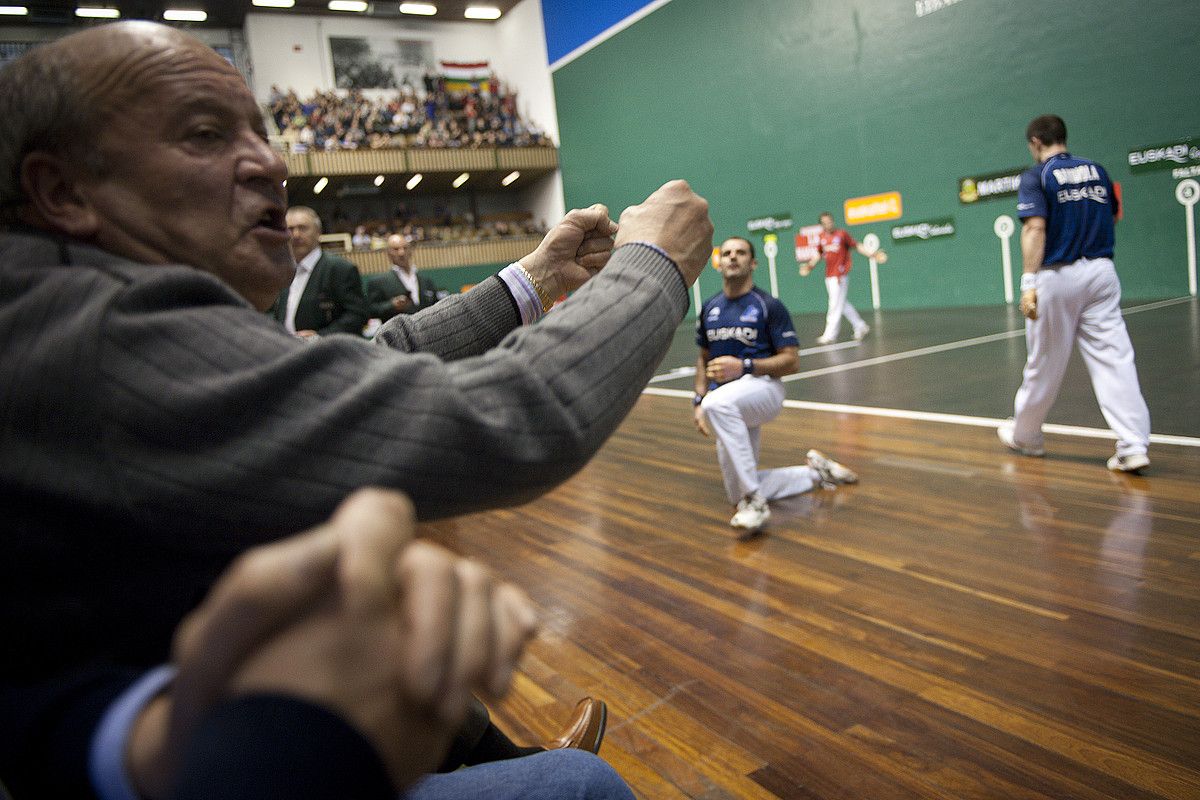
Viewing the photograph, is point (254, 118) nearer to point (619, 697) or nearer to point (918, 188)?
point (619, 697)

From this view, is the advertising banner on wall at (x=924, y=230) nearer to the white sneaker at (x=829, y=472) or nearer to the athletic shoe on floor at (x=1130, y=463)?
the athletic shoe on floor at (x=1130, y=463)

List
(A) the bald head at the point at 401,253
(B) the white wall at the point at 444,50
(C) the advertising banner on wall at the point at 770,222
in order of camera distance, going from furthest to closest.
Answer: (B) the white wall at the point at 444,50 < (C) the advertising banner on wall at the point at 770,222 < (A) the bald head at the point at 401,253

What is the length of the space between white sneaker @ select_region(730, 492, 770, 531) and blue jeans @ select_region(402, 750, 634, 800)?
316 centimetres

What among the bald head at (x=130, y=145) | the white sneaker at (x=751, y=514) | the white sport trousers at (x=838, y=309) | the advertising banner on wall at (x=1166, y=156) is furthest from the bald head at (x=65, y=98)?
the advertising banner on wall at (x=1166, y=156)

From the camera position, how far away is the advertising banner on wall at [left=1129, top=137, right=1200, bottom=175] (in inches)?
408

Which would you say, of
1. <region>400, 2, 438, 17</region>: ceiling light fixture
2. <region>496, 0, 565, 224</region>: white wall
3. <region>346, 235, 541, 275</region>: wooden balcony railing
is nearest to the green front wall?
<region>496, 0, 565, 224</region>: white wall

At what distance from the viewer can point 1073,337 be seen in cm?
485

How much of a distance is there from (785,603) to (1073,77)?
11052mm

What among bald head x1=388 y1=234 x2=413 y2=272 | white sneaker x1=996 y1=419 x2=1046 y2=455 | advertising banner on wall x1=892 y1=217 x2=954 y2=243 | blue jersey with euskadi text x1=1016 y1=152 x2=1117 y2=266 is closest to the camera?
blue jersey with euskadi text x1=1016 y1=152 x2=1117 y2=266

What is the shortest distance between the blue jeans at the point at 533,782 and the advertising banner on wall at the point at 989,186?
12935 millimetres

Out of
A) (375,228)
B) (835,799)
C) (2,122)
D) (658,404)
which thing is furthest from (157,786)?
(375,228)

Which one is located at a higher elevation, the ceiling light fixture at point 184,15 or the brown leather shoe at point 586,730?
the ceiling light fixture at point 184,15

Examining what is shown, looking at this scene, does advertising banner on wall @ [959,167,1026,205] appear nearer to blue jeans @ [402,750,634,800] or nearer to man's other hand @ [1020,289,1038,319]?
man's other hand @ [1020,289,1038,319]

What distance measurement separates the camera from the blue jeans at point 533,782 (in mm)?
1014
